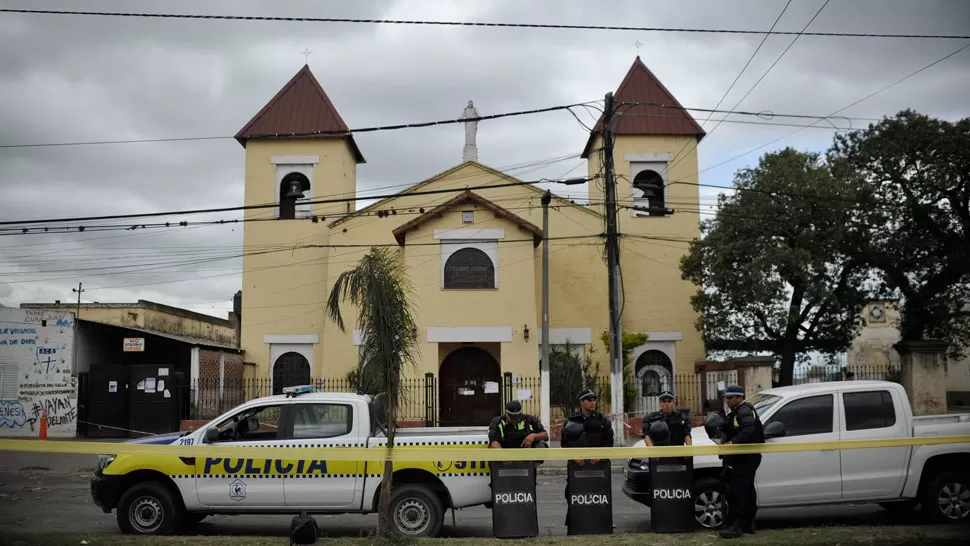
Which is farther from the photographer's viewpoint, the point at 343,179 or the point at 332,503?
the point at 343,179

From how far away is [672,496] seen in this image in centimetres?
1016

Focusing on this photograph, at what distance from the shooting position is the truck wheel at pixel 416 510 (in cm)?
1016

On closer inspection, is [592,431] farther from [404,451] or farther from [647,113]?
[647,113]

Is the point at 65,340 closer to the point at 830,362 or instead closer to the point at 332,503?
the point at 332,503

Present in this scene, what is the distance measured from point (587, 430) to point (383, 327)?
283 centimetres

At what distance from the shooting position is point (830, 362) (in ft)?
93.7

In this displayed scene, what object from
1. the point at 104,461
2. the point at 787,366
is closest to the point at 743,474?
the point at 104,461

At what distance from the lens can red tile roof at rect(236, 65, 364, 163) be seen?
106ft

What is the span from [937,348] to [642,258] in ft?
35.0

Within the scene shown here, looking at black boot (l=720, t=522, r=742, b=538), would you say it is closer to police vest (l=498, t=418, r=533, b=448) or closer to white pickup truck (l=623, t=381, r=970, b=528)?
white pickup truck (l=623, t=381, r=970, b=528)

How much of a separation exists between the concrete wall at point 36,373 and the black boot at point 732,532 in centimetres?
2203

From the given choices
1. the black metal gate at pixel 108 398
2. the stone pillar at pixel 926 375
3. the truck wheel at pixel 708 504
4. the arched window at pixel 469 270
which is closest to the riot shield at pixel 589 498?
the truck wheel at pixel 708 504

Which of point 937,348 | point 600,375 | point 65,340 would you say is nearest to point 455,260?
point 600,375

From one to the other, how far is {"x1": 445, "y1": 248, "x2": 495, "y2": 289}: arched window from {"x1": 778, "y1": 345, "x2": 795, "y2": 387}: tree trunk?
9319mm
